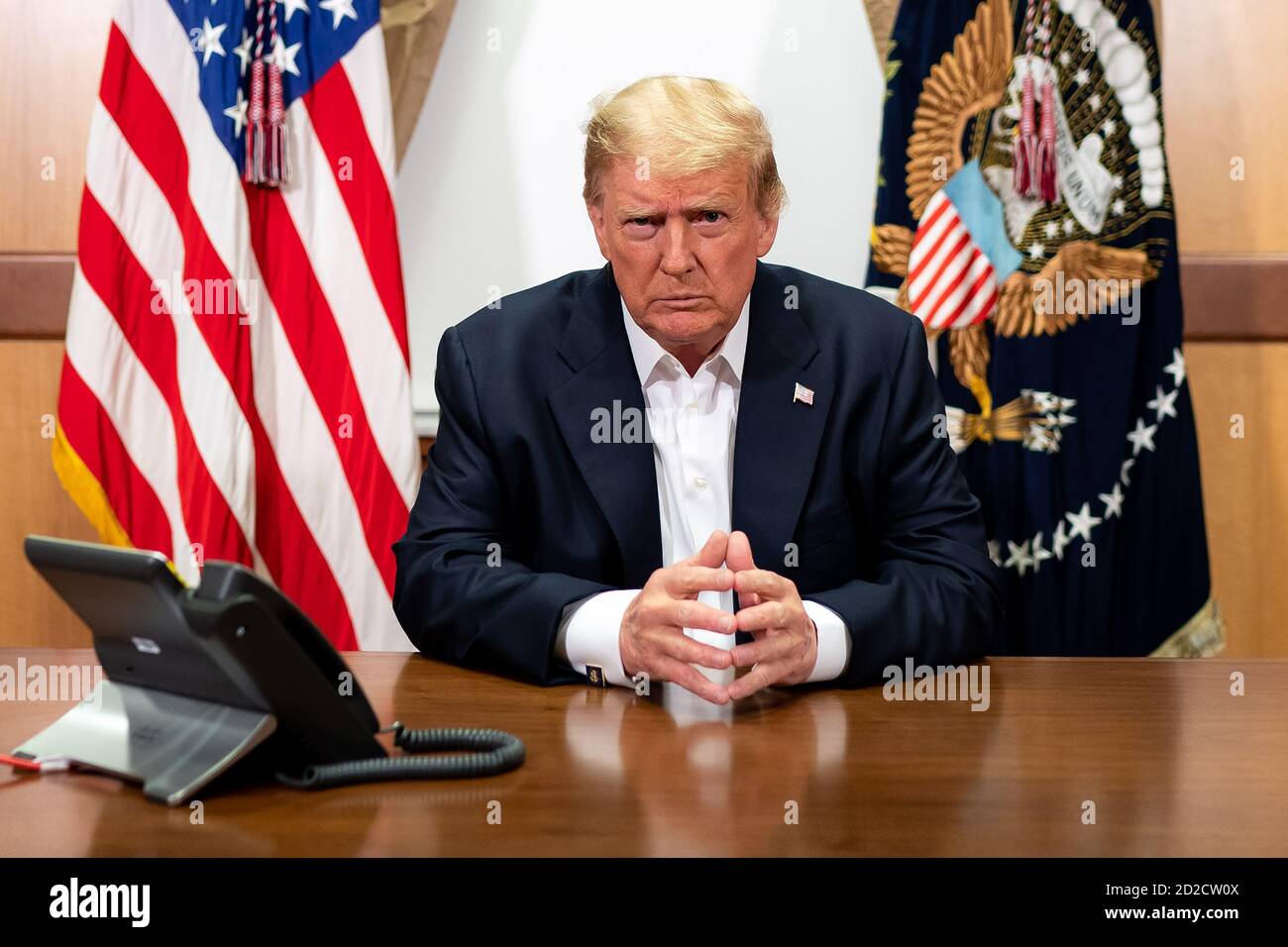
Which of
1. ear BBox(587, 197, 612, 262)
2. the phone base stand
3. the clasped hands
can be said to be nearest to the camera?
the phone base stand

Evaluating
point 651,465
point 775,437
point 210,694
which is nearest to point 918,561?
point 775,437

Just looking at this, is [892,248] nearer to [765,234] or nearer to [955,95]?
[955,95]

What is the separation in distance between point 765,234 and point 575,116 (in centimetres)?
147

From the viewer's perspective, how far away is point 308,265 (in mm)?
3084

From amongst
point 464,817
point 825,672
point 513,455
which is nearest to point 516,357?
point 513,455

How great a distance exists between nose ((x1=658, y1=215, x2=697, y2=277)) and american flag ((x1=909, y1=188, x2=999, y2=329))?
49.9 inches

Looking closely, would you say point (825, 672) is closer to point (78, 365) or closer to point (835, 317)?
point (835, 317)

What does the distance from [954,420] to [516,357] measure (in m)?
1.45

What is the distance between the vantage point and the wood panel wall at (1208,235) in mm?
3424

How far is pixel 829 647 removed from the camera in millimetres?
1639

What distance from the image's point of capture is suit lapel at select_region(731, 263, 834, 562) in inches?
78.2

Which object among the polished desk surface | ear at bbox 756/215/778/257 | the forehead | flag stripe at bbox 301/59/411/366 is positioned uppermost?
flag stripe at bbox 301/59/411/366

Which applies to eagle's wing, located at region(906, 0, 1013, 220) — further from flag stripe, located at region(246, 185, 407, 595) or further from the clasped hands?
the clasped hands

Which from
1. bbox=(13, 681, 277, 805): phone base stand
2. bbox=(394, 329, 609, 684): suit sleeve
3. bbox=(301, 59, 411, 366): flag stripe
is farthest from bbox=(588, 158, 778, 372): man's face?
bbox=(301, 59, 411, 366): flag stripe
